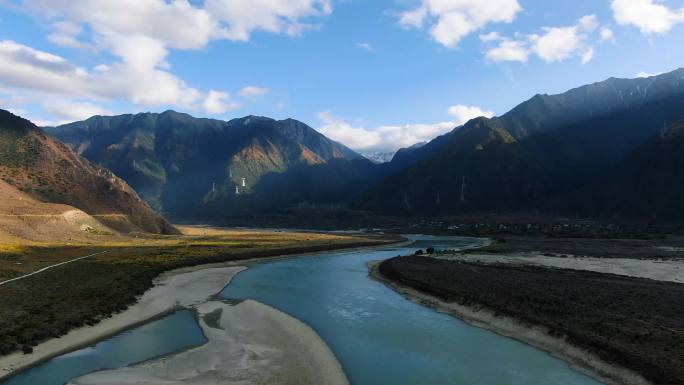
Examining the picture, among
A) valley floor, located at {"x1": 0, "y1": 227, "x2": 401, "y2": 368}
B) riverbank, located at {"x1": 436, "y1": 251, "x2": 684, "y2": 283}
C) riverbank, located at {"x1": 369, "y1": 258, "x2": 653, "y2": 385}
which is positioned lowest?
riverbank, located at {"x1": 369, "y1": 258, "x2": 653, "y2": 385}

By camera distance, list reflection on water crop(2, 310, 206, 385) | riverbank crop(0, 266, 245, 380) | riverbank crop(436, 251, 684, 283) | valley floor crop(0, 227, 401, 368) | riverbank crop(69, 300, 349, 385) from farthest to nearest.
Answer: riverbank crop(436, 251, 684, 283)
valley floor crop(0, 227, 401, 368)
riverbank crop(0, 266, 245, 380)
reflection on water crop(2, 310, 206, 385)
riverbank crop(69, 300, 349, 385)

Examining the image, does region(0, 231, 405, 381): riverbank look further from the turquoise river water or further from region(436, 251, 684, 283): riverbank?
region(436, 251, 684, 283): riverbank

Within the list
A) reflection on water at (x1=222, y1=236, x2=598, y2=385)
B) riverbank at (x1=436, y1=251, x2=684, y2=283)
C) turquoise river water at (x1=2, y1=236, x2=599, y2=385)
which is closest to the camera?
turquoise river water at (x1=2, y1=236, x2=599, y2=385)

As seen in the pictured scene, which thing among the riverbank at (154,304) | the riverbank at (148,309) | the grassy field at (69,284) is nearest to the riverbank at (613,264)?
the riverbank at (154,304)

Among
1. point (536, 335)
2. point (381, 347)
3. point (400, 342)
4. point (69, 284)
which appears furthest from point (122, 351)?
point (536, 335)

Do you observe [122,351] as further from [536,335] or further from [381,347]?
[536,335]

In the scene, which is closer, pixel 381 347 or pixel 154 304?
pixel 381 347

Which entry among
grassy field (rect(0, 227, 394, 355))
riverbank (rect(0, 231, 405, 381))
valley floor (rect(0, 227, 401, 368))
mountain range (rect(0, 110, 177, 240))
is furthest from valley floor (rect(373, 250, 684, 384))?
mountain range (rect(0, 110, 177, 240))
